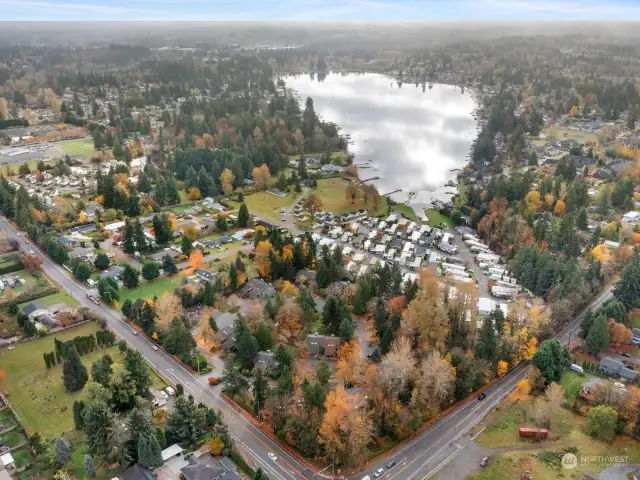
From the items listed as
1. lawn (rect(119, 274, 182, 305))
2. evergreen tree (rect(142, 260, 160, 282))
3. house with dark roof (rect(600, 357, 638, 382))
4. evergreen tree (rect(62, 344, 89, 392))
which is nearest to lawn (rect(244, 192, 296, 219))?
lawn (rect(119, 274, 182, 305))

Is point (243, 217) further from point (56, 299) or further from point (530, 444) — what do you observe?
point (530, 444)

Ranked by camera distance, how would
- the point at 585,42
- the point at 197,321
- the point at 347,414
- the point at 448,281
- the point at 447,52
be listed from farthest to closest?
the point at 447,52 → the point at 585,42 → the point at 448,281 → the point at 197,321 → the point at 347,414

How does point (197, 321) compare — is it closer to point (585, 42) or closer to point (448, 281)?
point (448, 281)

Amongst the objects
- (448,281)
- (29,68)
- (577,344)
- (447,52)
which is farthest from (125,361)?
(447,52)

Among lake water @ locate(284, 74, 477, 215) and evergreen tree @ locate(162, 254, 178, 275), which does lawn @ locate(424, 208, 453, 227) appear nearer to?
lake water @ locate(284, 74, 477, 215)

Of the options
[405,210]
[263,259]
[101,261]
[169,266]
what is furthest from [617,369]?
[101,261]

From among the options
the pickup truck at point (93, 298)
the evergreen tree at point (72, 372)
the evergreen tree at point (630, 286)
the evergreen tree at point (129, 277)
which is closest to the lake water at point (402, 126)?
the evergreen tree at point (630, 286)
